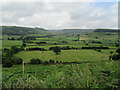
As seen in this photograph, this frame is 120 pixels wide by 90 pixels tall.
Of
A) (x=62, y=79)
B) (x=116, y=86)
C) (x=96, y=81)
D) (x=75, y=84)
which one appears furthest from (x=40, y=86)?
(x=116, y=86)

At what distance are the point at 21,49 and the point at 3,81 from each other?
51655mm

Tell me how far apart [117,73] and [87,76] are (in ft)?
2.28

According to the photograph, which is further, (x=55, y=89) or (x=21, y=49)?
(x=21, y=49)

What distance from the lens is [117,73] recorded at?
8.82 ft

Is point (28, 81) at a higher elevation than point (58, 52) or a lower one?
higher

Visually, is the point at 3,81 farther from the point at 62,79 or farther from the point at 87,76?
the point at 87,76

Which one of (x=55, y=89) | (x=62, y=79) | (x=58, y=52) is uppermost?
(x=62, y=79)

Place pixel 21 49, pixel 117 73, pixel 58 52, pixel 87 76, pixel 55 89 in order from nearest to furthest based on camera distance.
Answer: pixel 55 89 → pixel 87 76 → pixel 117 73 → pixel 58 52 → pixel 21 49

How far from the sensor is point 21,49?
51906mm

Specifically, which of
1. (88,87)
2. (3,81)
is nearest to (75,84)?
(88,87)

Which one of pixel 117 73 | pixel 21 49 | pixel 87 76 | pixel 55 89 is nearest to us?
pixel 55 89

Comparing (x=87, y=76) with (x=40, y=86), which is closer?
(x=40, y=86)

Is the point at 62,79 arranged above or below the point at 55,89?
above

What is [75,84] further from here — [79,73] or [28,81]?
[28,81]
